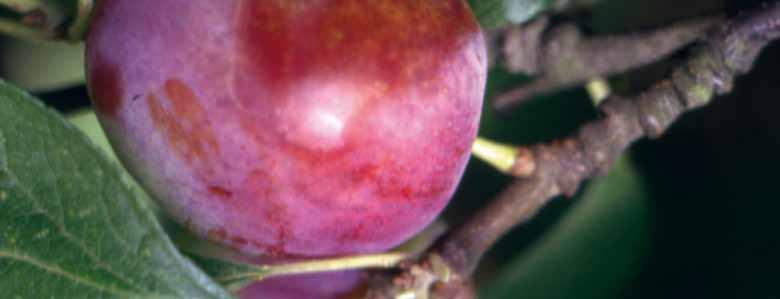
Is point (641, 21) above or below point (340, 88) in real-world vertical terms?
below

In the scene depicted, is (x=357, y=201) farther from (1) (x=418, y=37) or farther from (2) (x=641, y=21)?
(2) (x=641, y=21)

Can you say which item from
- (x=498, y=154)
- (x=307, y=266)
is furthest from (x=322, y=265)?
(x=498, y=154)

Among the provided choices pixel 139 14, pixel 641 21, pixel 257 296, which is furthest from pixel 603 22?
pixel 139 14

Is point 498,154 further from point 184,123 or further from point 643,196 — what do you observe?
point 643,196

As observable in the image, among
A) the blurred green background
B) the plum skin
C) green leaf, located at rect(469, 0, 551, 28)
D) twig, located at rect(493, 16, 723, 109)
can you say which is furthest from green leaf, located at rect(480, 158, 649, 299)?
the plum skin

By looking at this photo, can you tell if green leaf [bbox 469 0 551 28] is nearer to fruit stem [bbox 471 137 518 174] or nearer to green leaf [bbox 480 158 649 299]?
fruit stem [bbox 471 137 518 174]
